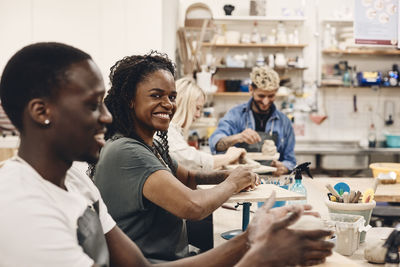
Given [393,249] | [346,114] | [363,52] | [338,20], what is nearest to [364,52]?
[363,52]

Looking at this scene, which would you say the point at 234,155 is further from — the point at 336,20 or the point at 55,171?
the point at 336,20

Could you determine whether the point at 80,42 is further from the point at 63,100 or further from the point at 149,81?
the point at 63,100

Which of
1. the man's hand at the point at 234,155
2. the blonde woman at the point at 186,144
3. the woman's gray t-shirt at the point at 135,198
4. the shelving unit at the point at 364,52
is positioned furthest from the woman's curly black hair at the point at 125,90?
the shelving unit at the point at 364,52

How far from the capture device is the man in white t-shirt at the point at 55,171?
2.84 feet

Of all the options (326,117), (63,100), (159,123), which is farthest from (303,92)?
(63,100)

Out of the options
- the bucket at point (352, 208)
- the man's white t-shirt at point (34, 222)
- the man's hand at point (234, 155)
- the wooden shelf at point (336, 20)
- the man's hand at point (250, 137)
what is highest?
the wooden shelf at point (336, 20)

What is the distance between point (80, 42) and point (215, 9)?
2.98 meters

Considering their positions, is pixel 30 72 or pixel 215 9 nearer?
pixel 30 72

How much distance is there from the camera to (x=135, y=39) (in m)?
4.70

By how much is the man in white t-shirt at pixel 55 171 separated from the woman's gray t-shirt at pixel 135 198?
497 mm

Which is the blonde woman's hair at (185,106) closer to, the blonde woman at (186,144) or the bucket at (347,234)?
the blonde woman at (186,144)

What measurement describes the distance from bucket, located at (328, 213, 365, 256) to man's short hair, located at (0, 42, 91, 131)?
115 cm

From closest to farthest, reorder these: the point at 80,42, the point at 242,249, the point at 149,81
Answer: the point at 242,249 → the point at 149,81 → the point at 80,42

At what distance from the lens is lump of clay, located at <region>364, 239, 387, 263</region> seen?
1510 millimetres
